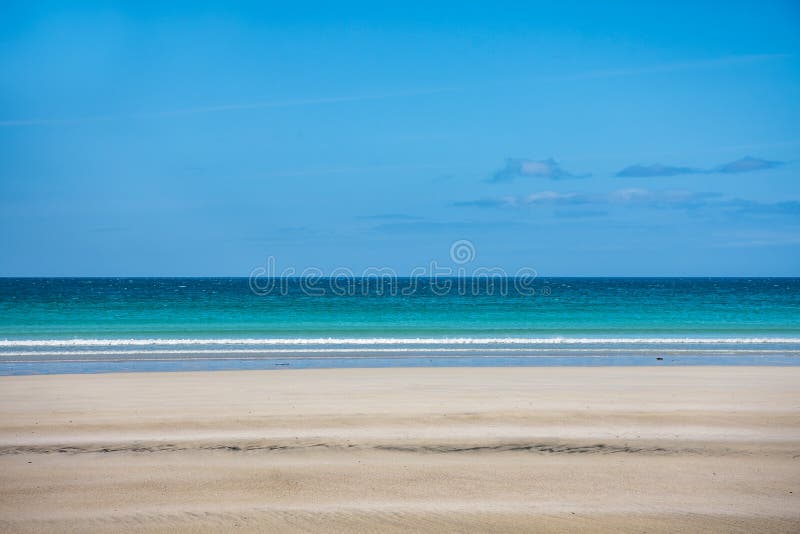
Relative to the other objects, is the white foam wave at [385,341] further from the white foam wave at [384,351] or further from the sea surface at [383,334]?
the white foam wave at [384,351]

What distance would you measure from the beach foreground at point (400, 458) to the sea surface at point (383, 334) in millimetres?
6065

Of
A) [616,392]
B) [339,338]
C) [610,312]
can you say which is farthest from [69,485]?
[610,312]

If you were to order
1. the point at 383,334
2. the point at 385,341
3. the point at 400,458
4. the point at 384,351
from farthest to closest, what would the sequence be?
the point at 383,334 → the point at 385,341 → the point at 384,351 → the point at 400,458

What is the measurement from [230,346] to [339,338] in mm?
4385

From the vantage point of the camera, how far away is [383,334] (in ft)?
86.9

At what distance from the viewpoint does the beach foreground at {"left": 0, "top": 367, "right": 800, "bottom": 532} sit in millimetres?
5504

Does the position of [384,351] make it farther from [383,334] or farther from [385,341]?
[383,334]

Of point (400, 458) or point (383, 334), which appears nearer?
point (400, 458)

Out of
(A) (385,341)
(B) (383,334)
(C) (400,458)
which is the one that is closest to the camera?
(C) (400,458)

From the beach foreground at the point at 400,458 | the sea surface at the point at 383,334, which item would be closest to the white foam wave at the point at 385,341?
the sea surface at the point at 383,334

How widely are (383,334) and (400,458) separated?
19.4m

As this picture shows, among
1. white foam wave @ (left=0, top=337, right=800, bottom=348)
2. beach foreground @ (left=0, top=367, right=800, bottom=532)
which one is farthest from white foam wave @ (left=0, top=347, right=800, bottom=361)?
beach foreground @ (left=0, top=367, right=800, bottom=532)

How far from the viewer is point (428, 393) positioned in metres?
11.3

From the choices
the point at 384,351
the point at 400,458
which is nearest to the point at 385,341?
the point at 384,351
